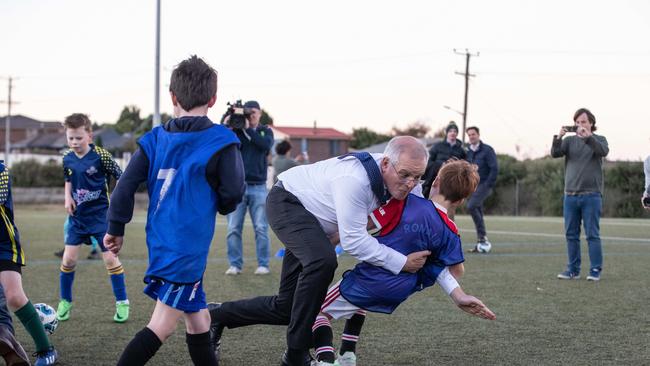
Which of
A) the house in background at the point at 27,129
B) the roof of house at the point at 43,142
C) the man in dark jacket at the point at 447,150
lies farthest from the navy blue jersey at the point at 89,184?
the house in background at the point at 27,129

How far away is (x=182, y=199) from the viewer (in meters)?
3.91

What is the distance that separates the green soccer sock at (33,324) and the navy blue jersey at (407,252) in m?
1.96

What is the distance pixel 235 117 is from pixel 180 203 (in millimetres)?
5752

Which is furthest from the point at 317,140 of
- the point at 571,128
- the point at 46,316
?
the point at 46,316

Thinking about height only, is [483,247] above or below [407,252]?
below

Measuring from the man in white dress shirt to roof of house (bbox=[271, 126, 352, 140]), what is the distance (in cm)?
7593

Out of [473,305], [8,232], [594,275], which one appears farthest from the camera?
[594,275]

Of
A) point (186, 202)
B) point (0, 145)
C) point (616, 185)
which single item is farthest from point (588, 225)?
point (0, 145)

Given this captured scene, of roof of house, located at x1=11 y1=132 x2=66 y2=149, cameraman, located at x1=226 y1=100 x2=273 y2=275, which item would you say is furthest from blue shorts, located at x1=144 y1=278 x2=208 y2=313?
roof of house, located at x1=11 y1=132 x2=66 y2=149

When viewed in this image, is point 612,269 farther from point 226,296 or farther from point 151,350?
point 151,350

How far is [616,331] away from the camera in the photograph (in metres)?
6.22

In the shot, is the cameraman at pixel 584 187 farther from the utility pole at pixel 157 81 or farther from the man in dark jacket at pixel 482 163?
the utility pole at pixel 157 81

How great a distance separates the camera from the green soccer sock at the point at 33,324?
4.92 meters

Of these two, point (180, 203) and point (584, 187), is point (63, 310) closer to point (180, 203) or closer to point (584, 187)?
point (180, 203)
